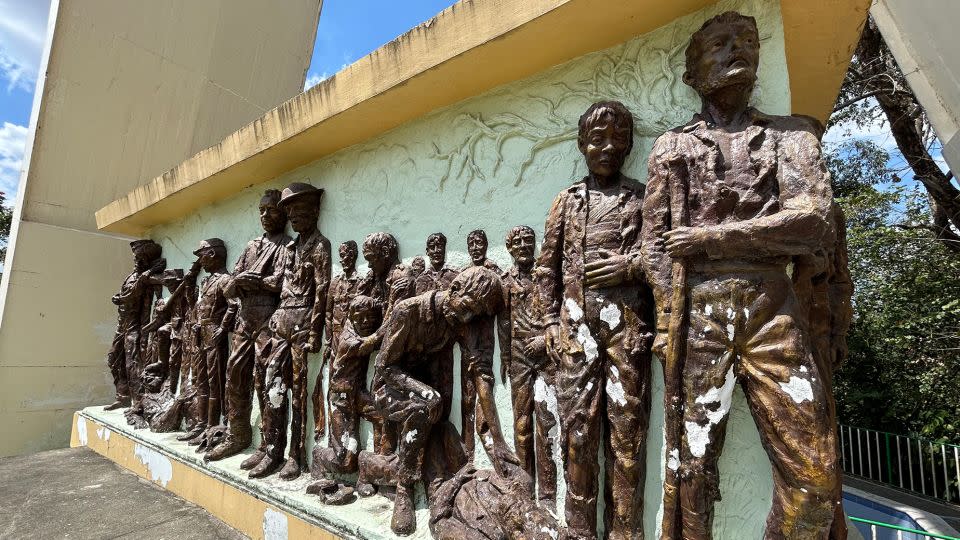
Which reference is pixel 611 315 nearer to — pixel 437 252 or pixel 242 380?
pixel 437 252

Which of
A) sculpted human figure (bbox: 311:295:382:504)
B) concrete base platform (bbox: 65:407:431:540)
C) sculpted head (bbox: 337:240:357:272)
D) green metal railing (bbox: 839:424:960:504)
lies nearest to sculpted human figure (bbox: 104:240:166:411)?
concrete base platform (bbox: 65:407:431:540)

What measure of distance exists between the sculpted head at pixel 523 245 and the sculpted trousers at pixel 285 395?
7.13ft

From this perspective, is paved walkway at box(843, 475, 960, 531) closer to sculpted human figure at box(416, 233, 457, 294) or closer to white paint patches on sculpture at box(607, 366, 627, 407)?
white paint patches on sculpture at box(607, 366, 627, 407)

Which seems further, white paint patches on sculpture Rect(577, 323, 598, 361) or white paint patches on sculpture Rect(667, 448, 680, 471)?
white paint patches on sculpture Rect(577, 323, 598, 361)

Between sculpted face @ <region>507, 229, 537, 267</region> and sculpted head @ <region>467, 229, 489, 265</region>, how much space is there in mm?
278

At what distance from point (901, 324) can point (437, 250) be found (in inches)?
432

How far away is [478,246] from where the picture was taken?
10.7 ft

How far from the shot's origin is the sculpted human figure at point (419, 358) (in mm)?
3109

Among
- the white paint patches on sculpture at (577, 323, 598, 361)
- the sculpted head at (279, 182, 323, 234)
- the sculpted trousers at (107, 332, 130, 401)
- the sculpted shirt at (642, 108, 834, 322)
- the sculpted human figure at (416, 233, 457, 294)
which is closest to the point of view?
the sculpted shirt at (642, 108, 834, 322)

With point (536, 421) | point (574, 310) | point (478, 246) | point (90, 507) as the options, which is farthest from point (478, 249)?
point (90, 507)

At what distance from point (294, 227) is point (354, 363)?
60.4 inches

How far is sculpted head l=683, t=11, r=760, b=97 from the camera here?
229 cm

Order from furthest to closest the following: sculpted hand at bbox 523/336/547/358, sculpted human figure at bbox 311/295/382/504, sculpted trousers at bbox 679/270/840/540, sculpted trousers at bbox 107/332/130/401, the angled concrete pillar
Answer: the angled concrete pillar
sculpted trousers at bbox 107/332/130/401
sculpted human figure at bbox 311/295/382/504
sculpted hand at bbox 523/336/547/358
sculpted trousers at bbox 679/270/840/540

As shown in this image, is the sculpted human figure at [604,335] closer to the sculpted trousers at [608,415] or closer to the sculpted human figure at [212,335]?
the sculpted trousers at [608,415]
